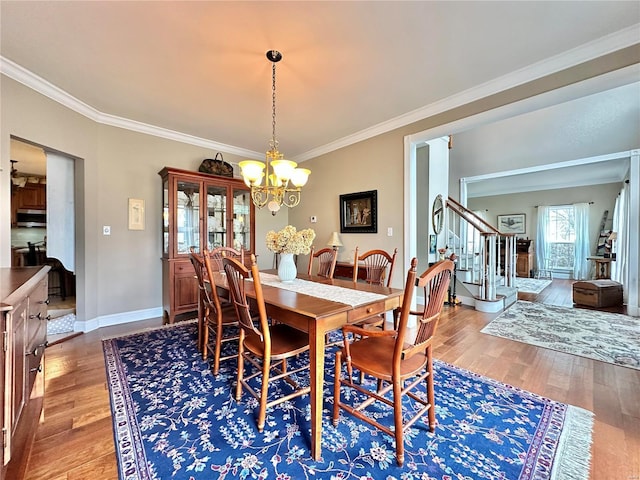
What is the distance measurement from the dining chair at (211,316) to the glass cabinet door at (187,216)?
1331 mm

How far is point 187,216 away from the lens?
149 inches

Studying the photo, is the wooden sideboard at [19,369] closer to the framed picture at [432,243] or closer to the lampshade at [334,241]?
the lampshade at [334,241]

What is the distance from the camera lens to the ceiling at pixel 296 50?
5.88ft

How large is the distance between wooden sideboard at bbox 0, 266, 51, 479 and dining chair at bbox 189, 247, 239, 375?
964 mm


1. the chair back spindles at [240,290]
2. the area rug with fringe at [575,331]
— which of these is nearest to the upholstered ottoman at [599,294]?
the area rug with fringe at [575,331]

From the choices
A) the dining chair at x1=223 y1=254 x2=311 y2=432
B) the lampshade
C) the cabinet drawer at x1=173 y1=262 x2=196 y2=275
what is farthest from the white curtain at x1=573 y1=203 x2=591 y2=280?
the cabinet drawer at x1=173 y1=262 x2=196 y2=275

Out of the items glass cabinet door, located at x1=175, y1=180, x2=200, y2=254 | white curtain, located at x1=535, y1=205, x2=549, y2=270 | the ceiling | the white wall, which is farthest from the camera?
white curtain, located at x1=535, y1=205, x2=549, y2=270

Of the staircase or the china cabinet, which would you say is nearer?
the china cabinet

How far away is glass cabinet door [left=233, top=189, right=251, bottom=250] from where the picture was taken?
4227 millimetres

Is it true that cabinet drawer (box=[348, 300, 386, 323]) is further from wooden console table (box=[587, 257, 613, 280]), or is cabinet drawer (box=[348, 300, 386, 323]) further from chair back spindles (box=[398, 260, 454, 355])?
wooden console table (box=[587, 257, 613, 280])

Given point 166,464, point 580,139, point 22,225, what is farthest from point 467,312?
point 22,225

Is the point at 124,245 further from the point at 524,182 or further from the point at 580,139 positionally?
the point at 524,182

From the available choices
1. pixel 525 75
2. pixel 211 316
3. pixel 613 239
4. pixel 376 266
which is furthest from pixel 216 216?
pixel 613 239

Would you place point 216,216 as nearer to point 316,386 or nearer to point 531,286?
point 316,386
